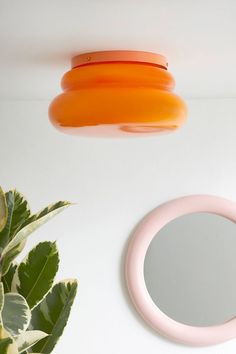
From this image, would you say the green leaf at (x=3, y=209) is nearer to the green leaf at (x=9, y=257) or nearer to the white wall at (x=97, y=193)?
the green leaf at (x=9, y=257)

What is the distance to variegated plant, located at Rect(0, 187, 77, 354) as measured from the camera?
1090mm

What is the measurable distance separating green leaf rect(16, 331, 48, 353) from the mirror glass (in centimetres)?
163

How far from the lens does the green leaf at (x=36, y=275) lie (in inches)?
47.3

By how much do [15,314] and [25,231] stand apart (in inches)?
4.8

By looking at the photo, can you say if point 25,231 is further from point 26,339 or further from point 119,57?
point 119,57

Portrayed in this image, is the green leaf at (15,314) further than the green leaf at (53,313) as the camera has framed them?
No

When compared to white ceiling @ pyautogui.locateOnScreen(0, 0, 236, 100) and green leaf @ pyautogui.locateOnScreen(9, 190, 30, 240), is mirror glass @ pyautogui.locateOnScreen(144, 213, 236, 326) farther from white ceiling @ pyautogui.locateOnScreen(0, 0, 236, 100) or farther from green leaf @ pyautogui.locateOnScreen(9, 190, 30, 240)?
green leaf @ pyautogui.locateOnScreen(9, 190, 30, 240)

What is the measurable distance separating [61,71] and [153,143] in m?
0.82

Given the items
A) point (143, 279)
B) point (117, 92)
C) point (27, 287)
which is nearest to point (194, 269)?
point (143, 279)

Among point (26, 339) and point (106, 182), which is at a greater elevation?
point (106, 182)

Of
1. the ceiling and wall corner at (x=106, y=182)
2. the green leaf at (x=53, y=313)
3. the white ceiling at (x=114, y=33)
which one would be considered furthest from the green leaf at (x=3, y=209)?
the ceiling and wall corner at (x=106, y=182)

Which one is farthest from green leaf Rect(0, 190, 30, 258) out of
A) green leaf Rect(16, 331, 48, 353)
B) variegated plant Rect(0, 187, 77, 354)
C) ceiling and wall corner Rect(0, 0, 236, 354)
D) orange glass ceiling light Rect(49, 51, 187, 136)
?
ceiling and wall corner Rect(0, 0, 236, 354)

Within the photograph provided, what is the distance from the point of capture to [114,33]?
1.57 metres

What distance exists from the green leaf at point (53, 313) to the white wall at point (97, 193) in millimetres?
1451
